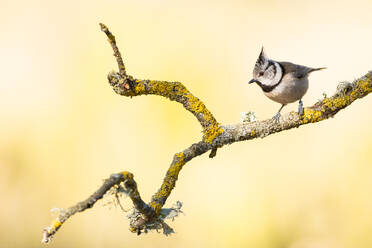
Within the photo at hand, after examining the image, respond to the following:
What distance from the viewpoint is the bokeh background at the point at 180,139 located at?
6.46m

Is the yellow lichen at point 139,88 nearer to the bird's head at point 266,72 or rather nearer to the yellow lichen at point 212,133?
the yellow lichen at point 212,133

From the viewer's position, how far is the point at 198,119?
→ 282 cm

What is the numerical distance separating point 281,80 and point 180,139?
8.74 ft

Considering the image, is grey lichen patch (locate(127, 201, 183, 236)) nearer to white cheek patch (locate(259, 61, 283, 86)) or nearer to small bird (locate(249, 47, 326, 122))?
small bird (locate(249, 47, 326, 122))

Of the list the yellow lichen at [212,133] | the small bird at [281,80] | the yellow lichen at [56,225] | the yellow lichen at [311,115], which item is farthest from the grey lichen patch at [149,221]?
the small bird at [281,80]

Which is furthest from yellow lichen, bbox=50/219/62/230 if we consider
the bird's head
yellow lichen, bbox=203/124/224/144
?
the bird's head

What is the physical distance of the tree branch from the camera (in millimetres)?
2336

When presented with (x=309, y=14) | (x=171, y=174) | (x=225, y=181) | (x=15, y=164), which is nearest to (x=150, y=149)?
(x=225, y=181)

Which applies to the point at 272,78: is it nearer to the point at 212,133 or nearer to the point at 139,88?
the point at 212,133

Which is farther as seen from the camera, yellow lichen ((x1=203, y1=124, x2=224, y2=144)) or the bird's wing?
the bird's wing

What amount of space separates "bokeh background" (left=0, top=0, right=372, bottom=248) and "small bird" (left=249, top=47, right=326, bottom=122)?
2.35m

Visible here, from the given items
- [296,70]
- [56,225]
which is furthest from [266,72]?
[56,225]

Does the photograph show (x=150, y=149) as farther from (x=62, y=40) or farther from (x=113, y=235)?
(x=62, y=40)

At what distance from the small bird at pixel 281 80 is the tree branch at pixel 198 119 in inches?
46.5
